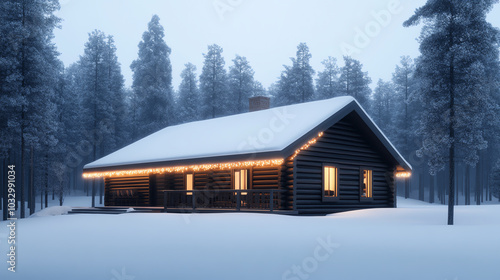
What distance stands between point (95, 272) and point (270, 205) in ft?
36.2

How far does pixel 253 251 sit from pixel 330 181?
1306cm

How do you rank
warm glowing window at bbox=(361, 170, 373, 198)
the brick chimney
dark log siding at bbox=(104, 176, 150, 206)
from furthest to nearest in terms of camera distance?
the brick chimney, dark log siding at bbox=(104, 176, 150, 206), warm glowing window at bbox=(361, 170, 373, 198)

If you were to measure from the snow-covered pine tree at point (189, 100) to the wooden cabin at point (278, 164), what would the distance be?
31.4 meters

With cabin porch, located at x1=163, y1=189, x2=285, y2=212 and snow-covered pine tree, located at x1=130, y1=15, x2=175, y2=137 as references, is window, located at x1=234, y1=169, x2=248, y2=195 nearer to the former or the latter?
cabin porch, located at x1=163, y1=189, x2=285, y2=212

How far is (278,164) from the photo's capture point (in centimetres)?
2122

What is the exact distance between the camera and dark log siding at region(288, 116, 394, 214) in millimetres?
21725

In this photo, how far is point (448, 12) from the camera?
18.3 meters

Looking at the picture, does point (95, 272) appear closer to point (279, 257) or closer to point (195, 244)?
point (195, 244)

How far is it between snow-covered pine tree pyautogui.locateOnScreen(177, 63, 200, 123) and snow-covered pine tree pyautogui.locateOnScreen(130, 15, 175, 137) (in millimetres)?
8286

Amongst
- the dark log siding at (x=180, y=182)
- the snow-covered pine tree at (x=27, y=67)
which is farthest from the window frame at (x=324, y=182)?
the snow-covered pine tree at (x=27, y=67)

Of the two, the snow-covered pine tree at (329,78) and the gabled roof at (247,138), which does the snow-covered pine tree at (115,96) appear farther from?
the snow-covered pine tree at (329,78)

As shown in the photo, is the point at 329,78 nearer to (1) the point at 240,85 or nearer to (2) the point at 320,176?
(1) the point at 240,85

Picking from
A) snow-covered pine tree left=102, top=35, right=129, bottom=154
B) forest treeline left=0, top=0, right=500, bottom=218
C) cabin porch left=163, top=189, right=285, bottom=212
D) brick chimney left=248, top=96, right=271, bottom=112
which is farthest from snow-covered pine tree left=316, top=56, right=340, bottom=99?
cabin porch left=163, top=189, right=285, bottom=212

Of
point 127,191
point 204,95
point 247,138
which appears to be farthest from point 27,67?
point 204,95
